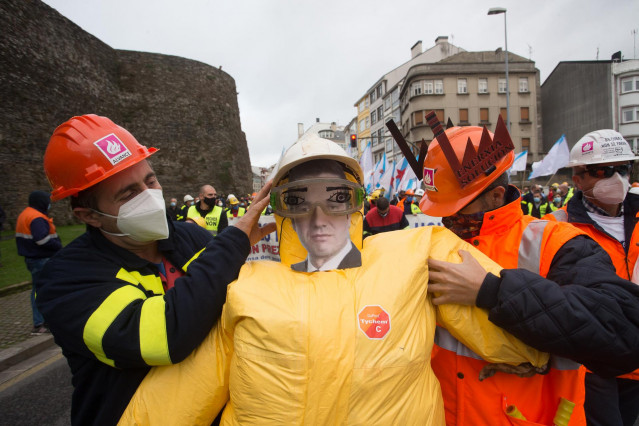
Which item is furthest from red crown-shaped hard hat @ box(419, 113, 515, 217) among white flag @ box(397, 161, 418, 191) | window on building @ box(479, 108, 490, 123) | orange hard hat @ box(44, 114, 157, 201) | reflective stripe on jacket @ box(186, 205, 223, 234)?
window on building @ box(479, 108, 490, 123)

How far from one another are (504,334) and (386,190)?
1230 cm

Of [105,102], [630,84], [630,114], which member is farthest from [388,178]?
[630,84]

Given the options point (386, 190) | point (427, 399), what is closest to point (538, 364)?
point (427, 399)

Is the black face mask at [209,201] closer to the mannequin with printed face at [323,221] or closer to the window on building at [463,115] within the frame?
the mannequin with printed face at [323,221]

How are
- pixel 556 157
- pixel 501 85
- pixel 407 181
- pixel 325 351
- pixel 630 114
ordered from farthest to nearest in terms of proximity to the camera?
pixel 501 85 → pixel 630 114 → pixel 407 181 → pixel 556 157 → pixel 325 351

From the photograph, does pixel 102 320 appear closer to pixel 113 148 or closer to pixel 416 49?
pixel 113 148

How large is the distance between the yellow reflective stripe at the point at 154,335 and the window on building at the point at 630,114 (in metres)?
39.7

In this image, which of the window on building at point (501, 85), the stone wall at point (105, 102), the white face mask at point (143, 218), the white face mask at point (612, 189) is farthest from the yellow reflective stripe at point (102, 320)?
the window on building at point (501, 85)

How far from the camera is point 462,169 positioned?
1.58 metres

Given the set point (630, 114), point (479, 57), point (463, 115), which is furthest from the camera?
point (479, 57)

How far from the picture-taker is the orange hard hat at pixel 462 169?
5.16 feet

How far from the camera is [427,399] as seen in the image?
1.24 meters

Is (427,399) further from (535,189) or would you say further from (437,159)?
(535,189)

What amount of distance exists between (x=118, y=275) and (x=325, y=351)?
3.13 feet
